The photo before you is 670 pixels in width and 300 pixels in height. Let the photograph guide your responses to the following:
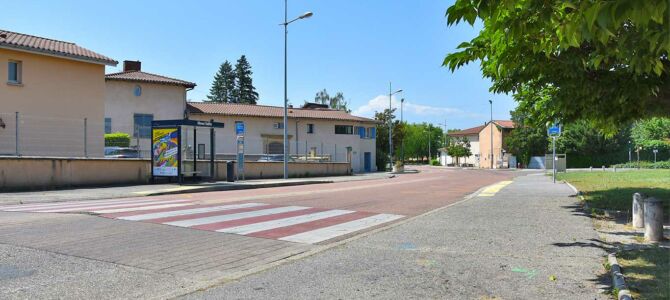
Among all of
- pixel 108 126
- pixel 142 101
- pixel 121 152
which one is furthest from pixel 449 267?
pixel 142 101

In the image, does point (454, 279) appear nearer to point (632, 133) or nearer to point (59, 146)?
point (59, 146)

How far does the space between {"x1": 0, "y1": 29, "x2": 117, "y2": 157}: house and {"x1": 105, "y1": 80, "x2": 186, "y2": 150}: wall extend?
12.8 m

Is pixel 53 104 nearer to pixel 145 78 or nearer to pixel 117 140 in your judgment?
pixel 117 140

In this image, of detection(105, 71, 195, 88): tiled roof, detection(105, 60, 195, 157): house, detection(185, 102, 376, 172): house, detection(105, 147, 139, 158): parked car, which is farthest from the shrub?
detection(185, 102, 376, 172): house

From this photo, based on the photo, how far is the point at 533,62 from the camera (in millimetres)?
9484

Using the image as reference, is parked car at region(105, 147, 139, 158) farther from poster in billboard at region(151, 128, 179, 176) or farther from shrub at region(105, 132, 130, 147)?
shrub at region(105, 132, 130, 147)

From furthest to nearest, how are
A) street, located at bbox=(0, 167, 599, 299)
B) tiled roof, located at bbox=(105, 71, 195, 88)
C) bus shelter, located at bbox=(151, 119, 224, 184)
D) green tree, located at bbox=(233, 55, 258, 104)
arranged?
green tree, located at bbox=(233, 55, 258, 104), tiled roof, located at bbox=(105, 71, 195, 88), bus shelter, located at bbox=(151, 119, 224, 184), street, located at bbox=(0, 167, 599, 299)

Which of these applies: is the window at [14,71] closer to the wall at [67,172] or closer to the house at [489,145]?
the wall at [67,172]

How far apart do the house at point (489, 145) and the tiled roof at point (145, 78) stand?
53.0m

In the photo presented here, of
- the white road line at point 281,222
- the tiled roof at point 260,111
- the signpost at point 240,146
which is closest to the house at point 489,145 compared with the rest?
the tiled roof at point 260,111

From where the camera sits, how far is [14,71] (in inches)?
941

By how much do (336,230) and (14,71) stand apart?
21444mm

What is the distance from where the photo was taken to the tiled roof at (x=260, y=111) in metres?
47.0

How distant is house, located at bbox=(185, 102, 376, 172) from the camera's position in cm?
4547
